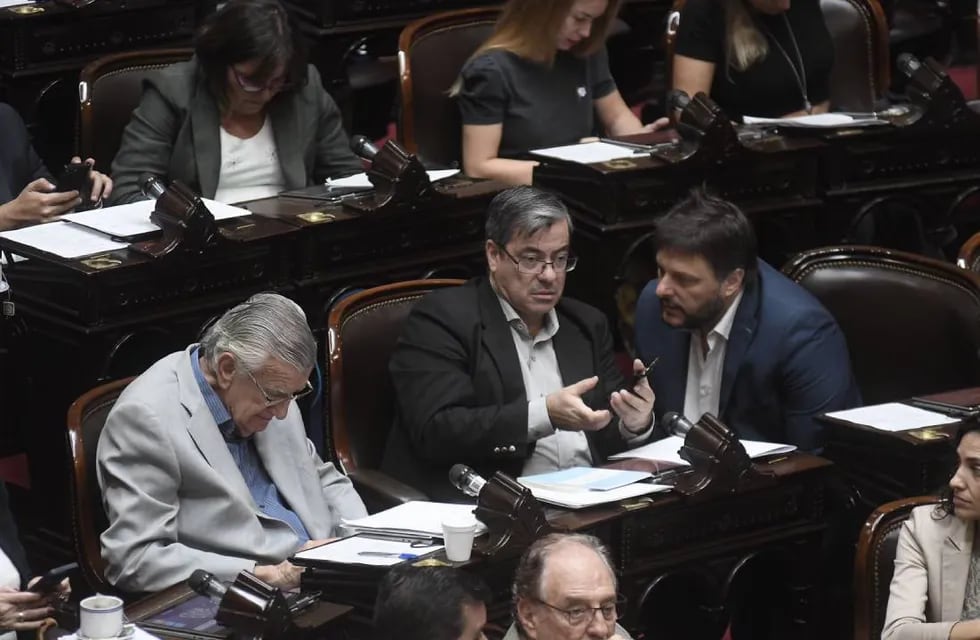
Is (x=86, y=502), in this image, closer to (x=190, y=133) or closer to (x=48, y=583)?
(x=48, y=583)

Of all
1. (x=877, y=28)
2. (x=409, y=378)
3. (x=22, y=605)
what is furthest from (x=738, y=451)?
(x=877, y=28)

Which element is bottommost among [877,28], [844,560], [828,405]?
[844,560]

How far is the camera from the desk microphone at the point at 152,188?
3.85 meters

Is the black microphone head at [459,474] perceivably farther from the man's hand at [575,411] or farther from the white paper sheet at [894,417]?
the white paper sheet at [894,417]

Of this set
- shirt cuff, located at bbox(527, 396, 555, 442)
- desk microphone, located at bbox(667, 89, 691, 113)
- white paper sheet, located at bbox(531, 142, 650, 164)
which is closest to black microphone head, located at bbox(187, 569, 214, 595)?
shirt cuff, located at bbox(527, 396, 555, 442)

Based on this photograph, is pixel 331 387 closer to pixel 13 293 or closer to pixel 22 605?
pixel 13 293

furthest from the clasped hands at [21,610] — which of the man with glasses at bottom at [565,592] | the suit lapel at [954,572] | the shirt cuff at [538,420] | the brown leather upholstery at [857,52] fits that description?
the brown leather upholstery at [857,52]

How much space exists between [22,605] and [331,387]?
96cm

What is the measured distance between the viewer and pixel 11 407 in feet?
12.6

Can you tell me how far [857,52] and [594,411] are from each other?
207 cm

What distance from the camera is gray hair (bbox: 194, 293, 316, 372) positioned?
3.11m

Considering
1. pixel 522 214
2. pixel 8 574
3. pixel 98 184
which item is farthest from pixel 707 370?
pixel 8 574

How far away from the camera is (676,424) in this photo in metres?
3.52

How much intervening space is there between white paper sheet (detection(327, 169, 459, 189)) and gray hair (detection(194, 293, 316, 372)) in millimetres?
1118
